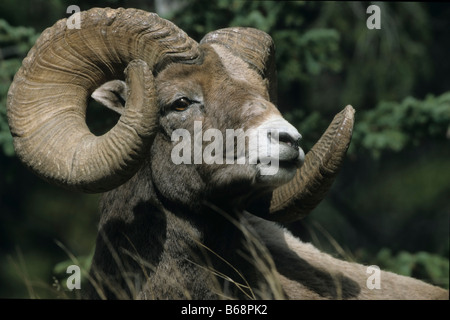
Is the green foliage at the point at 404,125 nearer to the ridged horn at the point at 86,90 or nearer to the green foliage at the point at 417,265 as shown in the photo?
the green foliage at the point at 417,265

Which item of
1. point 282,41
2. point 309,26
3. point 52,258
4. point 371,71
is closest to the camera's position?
point 282,41

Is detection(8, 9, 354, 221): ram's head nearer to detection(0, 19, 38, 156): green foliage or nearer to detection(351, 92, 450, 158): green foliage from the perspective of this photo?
detection(0, 19, 38, 156): green foliage

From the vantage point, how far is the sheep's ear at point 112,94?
6.28 metres

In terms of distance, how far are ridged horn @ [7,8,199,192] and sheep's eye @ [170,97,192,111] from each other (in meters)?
0.35

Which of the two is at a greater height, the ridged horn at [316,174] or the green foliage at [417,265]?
the ridged horn at [316,174]

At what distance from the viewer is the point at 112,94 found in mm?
6324

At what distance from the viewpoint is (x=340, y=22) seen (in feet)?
43.6

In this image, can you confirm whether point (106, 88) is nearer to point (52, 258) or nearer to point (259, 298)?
point (259, 298)

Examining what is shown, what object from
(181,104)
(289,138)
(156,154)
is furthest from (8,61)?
(289,138)

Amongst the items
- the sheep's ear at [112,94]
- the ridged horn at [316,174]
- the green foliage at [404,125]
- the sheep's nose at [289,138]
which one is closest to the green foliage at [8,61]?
the sheep's ear at [112,94]

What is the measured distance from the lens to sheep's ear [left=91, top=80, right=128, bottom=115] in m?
6.28

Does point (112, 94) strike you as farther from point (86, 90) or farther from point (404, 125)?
point (404, 125)

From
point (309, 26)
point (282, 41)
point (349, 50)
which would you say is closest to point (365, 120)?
point (282, 41)
